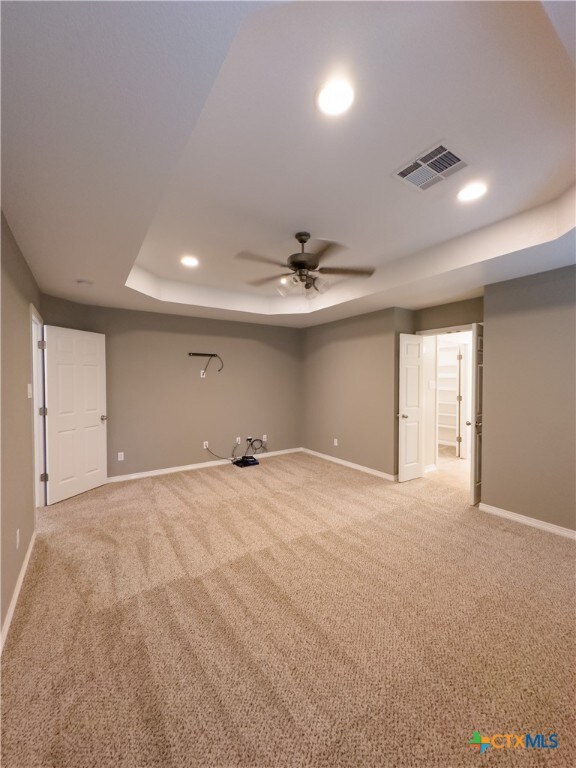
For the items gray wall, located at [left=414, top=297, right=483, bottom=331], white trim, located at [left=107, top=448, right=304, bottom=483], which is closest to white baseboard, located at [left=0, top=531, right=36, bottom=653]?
white trim, located at [left=107, top=448, right=304, bottom=483]

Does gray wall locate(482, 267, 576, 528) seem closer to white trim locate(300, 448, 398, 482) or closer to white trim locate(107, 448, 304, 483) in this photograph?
white trim locate(300, 448, 398, 482)

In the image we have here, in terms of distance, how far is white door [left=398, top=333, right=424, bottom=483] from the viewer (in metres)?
4.54

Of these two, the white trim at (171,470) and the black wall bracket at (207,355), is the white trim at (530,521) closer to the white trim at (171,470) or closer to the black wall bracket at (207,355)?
the white trim at (171,470)

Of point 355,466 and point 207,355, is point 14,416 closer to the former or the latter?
point 207,355

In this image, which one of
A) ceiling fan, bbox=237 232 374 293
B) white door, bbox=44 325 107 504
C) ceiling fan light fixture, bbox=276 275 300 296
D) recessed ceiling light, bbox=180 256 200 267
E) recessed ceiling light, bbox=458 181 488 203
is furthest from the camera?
white door, bbox=44 325 107 504

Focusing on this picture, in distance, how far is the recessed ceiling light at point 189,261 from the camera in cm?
346

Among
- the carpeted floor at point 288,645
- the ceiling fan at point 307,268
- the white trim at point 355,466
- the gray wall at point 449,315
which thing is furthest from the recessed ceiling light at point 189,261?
the white trim at point 355,466

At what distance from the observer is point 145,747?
1.28m

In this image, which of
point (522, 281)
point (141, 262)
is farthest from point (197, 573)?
point (522, 281)

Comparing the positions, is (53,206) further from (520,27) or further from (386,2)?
(520,27)

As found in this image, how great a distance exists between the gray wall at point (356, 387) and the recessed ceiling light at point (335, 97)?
3.29 meters

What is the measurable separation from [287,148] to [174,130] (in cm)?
73

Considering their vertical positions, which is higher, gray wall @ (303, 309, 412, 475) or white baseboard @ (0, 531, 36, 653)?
gray wall @ (303, 309, 412, 475)

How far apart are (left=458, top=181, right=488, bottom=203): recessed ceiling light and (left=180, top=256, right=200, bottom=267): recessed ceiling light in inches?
102
